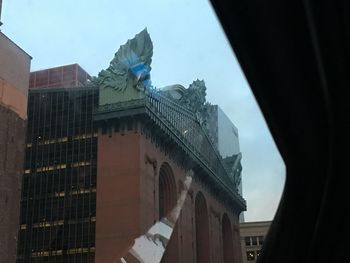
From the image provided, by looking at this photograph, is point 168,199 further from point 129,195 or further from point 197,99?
point 197,99

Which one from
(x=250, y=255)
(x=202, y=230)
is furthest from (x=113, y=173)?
(x=250, y=255)

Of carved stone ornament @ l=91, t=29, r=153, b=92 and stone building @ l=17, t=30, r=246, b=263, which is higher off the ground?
carved stone ornament @ l=91, t=29, r=153, b=92

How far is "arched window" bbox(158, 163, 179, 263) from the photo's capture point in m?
74.4

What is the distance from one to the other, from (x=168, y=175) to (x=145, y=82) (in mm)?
12634

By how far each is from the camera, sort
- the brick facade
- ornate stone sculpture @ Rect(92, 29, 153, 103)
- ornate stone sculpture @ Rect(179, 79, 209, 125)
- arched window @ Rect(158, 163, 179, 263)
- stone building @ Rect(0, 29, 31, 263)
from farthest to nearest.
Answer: ornate stone sculpture @ Rect(179, 79, 209, 125), ornate stone sculpture @ Rect(92, 29, 153, 103), arched window @ Rect(158, 163, 179, 263), the brick facade, stone building @ Rect(0, 29, 31, 263)

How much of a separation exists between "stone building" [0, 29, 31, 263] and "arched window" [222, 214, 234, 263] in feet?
178

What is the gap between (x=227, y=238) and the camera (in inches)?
4107

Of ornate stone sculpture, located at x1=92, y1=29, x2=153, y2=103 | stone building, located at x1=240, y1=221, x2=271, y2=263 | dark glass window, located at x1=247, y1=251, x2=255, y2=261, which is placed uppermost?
ornate stone sculpture, located at x1=92, y1=29, x2=153, y2=103

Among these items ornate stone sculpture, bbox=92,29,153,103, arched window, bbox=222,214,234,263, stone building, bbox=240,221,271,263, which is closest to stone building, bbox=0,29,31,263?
ornate stone sculpture, bbox=92,29,153,103

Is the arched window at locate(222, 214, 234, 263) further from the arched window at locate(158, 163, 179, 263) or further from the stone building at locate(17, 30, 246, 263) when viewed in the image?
the arched window at locate(158, 163, 179, 263)

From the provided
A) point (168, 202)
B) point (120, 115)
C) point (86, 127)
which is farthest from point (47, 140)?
point (168, 202)

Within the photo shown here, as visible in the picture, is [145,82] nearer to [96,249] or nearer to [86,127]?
[86,127]

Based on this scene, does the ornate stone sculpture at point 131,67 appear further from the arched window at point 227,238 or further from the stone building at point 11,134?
the arched window at point 227,238

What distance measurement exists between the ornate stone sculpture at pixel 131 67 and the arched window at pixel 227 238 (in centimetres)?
3677
